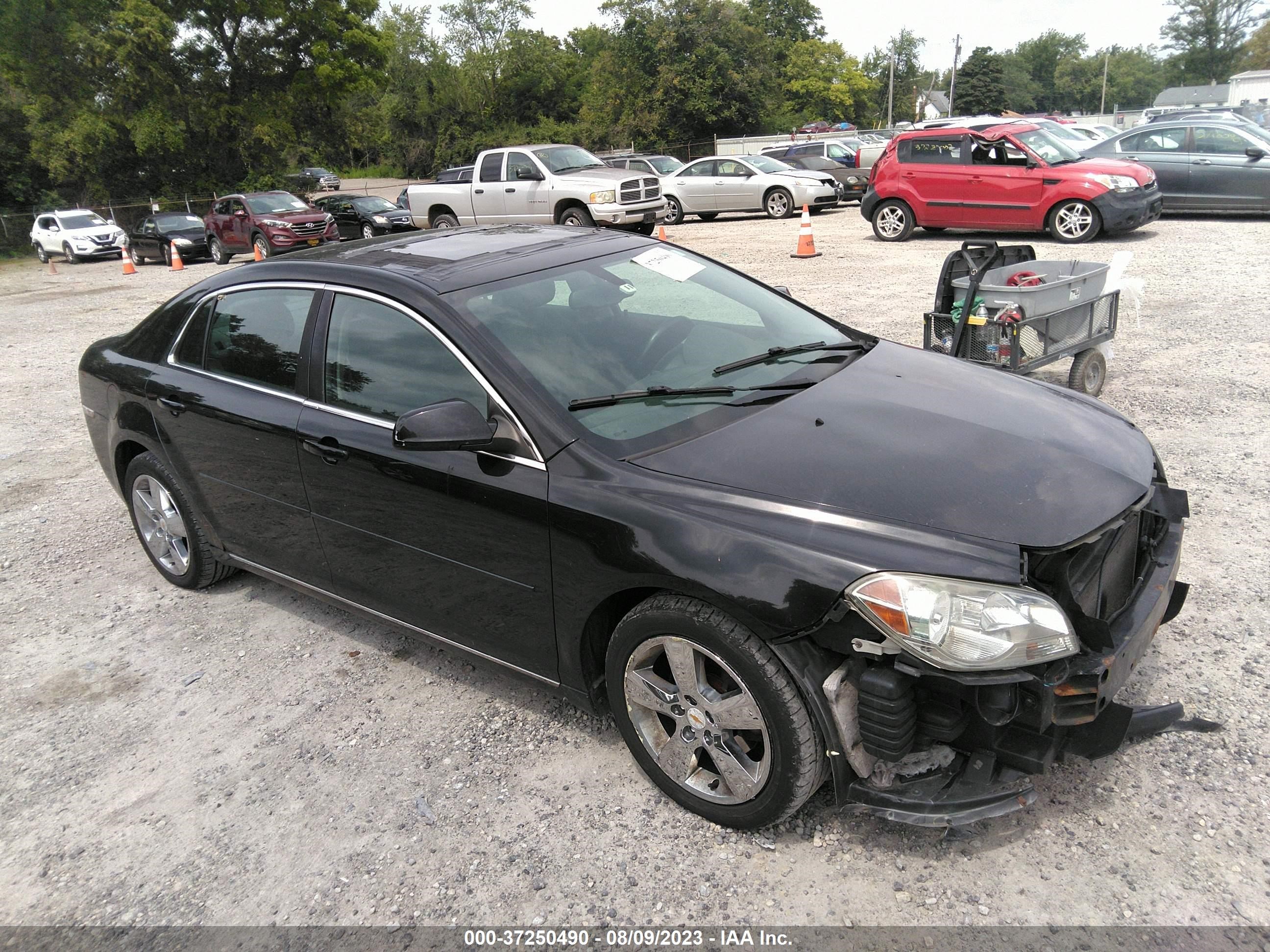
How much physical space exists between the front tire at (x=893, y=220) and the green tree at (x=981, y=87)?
76.4m

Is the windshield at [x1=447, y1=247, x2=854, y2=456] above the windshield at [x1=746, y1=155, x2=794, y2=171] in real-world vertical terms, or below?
below

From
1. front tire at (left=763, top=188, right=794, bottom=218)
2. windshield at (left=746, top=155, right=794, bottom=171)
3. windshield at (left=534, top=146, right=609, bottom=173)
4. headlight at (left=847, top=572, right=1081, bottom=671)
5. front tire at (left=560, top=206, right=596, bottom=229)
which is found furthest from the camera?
windshield at (left=746, top=155, right=794, bottom=171)

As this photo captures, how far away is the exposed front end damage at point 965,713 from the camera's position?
2447mm

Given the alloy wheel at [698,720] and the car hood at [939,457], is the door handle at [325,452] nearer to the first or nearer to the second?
the car hood at [939,457]

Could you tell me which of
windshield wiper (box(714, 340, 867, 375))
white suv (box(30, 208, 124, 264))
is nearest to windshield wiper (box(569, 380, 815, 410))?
windshield wiper (box(714, 340, 867, 375))

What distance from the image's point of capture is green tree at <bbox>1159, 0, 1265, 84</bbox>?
315ft

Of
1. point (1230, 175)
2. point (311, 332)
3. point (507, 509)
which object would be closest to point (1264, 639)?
point (507, 509)

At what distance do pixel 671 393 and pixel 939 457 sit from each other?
935 millimetres

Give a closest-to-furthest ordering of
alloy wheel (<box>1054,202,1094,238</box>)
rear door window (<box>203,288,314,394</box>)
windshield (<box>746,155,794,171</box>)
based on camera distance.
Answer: rear door window (<box>203,288,314,394</box>) < alloy wheel (<box>1054,202,1094,238</box>) < windshield (<box>746,155,794,171</box>)

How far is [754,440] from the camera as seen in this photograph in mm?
2994

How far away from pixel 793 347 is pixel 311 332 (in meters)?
1.94

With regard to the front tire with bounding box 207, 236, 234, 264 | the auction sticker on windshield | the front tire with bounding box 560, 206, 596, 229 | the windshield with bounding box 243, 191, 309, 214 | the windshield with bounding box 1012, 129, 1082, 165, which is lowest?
the front tire with bounding box 207, 236, 234, 264

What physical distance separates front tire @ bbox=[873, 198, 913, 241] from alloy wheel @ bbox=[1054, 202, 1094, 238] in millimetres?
2516

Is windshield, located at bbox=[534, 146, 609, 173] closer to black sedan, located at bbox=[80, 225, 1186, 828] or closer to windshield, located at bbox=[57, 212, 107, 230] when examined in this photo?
black sedan, located at bbox=[80, 225, 1186, 828]
